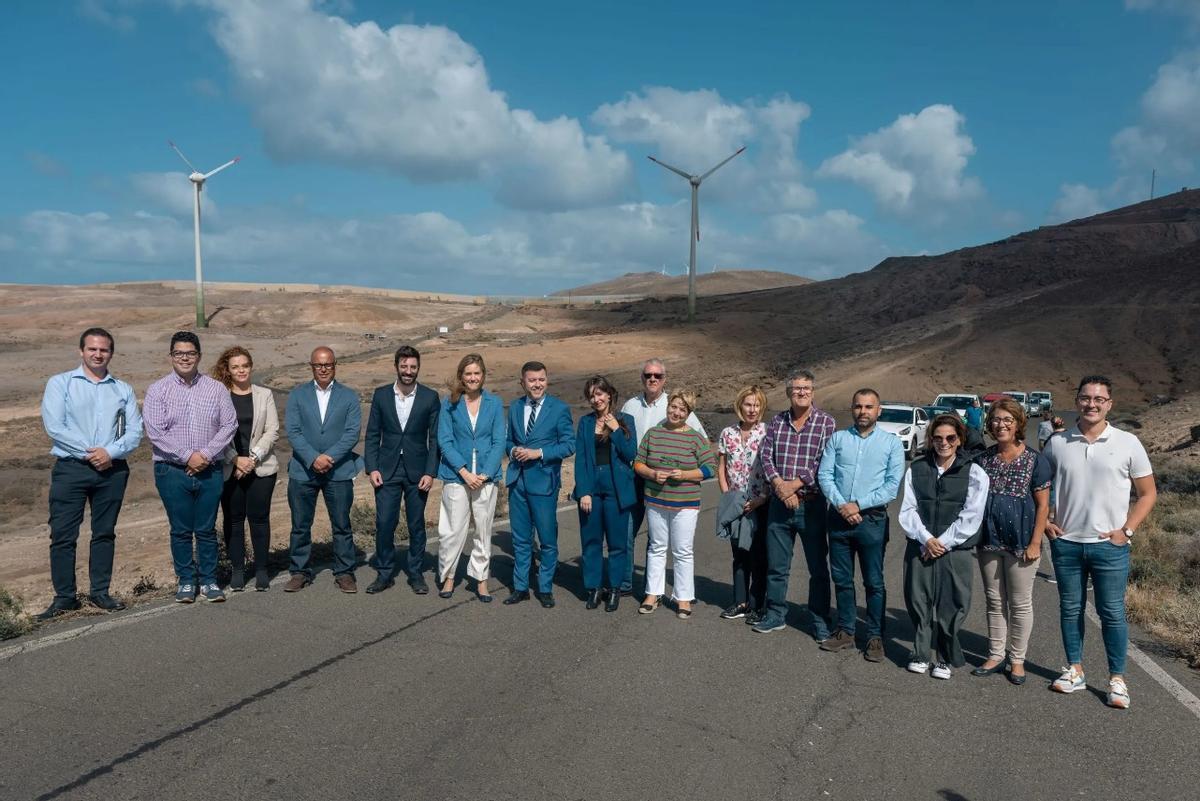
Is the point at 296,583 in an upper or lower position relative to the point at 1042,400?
upper

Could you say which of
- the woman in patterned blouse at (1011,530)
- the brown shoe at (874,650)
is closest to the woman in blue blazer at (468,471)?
the brown shoe at (874,650)

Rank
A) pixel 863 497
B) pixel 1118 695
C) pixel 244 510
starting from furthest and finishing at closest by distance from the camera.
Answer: pixel 244 510, pixel 863 497, pixel 1118 695

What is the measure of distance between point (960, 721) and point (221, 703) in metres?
4.26

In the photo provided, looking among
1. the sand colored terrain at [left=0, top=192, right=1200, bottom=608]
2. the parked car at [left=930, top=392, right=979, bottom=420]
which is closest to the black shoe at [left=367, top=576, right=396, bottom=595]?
the sand colored terrain at [left=0, top=192, right=1200, bottom=608]

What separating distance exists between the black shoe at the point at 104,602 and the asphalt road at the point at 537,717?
545 millimetres

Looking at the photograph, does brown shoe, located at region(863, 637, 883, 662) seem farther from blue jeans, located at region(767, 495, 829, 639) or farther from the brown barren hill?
the brown barren hill

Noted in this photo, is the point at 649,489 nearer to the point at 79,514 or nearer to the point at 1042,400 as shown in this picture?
the point at 79,514

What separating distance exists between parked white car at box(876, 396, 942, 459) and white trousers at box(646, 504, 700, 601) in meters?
15.8

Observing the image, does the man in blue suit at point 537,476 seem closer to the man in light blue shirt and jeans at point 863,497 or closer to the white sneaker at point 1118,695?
the man in light blue shirt and jeans at point 863,497

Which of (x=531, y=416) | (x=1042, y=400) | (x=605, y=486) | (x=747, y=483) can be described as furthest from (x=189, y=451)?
(x=1042, y=400)

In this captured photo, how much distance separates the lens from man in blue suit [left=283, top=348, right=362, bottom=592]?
766cm

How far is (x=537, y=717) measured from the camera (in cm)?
520

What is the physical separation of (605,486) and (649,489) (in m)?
0.36

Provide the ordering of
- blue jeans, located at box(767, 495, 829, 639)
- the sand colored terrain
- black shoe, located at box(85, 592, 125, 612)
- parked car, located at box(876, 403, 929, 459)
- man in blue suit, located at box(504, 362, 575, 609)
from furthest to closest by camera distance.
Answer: the sand colored terrain, parked car, located at box(876, 403, 929, 459), man in blue suit, located at box(504, 362, 575, 609), black shoe, located at box(85, 592, 125, 612), blue jeans, located at box(767, 495, 829, 639)
